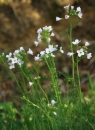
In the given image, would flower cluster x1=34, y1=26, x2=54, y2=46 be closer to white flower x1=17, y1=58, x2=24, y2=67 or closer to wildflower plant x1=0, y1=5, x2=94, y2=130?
wildflower plant x1=0, y1=5, x2=94, y2=130

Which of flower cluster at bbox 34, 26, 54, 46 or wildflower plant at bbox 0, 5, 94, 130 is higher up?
flower cluster at bbox 34, 26, 54, 46

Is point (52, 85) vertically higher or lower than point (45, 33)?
lower

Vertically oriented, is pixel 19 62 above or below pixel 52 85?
above

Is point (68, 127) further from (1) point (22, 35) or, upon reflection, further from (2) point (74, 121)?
(1) point (22, 35)

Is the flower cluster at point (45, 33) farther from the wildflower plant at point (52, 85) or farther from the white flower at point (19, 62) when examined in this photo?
the white flower at point (19, 62)

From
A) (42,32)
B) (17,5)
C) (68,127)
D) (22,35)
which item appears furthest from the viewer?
(22,35)

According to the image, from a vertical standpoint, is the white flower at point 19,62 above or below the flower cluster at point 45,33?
below

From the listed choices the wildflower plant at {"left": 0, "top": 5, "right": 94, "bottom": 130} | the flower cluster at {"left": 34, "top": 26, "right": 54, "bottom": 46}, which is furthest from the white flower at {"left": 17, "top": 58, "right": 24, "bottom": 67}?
the flower cluster at {"left": 34, "top": 26, "right": 54, "bottom": 46}

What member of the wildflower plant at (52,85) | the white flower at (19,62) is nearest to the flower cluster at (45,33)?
the wildflower plant at (52,85)

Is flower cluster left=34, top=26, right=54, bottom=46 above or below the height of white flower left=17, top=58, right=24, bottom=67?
above

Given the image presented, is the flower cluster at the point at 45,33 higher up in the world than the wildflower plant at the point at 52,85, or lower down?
higher up

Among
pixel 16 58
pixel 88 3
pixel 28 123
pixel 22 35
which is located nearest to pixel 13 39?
pixel 22 35
